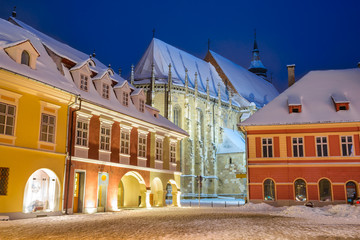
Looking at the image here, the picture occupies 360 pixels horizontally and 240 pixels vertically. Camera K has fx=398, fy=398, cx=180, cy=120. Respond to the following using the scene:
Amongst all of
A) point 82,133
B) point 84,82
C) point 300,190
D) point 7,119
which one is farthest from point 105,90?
point 300,190

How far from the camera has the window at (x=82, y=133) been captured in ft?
72.1

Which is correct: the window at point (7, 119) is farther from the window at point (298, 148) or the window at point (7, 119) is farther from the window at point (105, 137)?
the window at point (298, 148)

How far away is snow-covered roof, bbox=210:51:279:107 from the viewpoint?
2689 inches

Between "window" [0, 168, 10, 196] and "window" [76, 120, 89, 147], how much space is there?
204 inches

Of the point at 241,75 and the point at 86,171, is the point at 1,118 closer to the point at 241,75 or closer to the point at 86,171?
the point at 86,171

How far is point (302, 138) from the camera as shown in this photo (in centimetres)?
3103

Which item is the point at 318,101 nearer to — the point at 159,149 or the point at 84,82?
the point at 159,149

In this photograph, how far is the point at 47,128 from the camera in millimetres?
19750

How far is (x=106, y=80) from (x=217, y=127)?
35.0 m

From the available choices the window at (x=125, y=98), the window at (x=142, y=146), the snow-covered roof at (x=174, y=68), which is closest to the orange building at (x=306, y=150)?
the window at (x=142, y=146)

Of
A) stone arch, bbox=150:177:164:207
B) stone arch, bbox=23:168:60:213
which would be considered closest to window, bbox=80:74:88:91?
stone arch, bbox=23:168:60:213

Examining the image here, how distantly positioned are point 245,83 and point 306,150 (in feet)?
138

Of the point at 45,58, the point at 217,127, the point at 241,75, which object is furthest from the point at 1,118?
the point at 241,75

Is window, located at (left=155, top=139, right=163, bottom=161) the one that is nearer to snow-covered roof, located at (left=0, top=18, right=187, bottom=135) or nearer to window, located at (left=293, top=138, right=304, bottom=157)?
snow-covered roof, located at (left=0, top=18, right=187, bottom=135)
